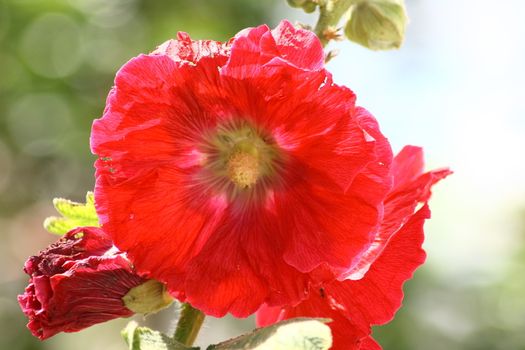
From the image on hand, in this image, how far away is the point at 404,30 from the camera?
4.64ft

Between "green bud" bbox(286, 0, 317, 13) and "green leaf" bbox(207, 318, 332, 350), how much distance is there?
1.84ft

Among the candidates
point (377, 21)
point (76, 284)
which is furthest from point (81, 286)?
point (377, 21)

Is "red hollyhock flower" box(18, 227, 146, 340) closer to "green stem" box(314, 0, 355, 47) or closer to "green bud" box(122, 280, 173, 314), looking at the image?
"green bud" box(122, 280, 173, 314)

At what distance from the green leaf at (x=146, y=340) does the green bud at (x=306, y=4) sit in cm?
57

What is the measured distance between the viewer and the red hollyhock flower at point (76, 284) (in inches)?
40.4

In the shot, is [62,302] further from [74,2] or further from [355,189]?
[74,2]

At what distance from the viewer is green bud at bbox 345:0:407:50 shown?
1376 millimetres

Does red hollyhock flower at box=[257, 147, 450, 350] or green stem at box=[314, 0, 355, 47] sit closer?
red hollyhock flower at box=[257, 147, 450, 350]

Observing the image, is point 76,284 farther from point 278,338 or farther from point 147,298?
point 278,338

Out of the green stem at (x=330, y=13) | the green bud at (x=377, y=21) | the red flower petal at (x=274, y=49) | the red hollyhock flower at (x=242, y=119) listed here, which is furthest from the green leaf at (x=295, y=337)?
the green bud at (x=377, y=21)

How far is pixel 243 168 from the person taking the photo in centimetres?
128

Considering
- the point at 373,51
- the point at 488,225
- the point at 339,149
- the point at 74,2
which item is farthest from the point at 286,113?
the point at 488,225

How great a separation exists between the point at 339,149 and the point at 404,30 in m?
0.41

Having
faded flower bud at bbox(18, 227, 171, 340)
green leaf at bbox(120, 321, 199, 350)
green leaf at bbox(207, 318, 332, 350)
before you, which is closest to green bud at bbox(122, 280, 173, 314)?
faded flower bud at bbox(18, 227, 171, 340)
